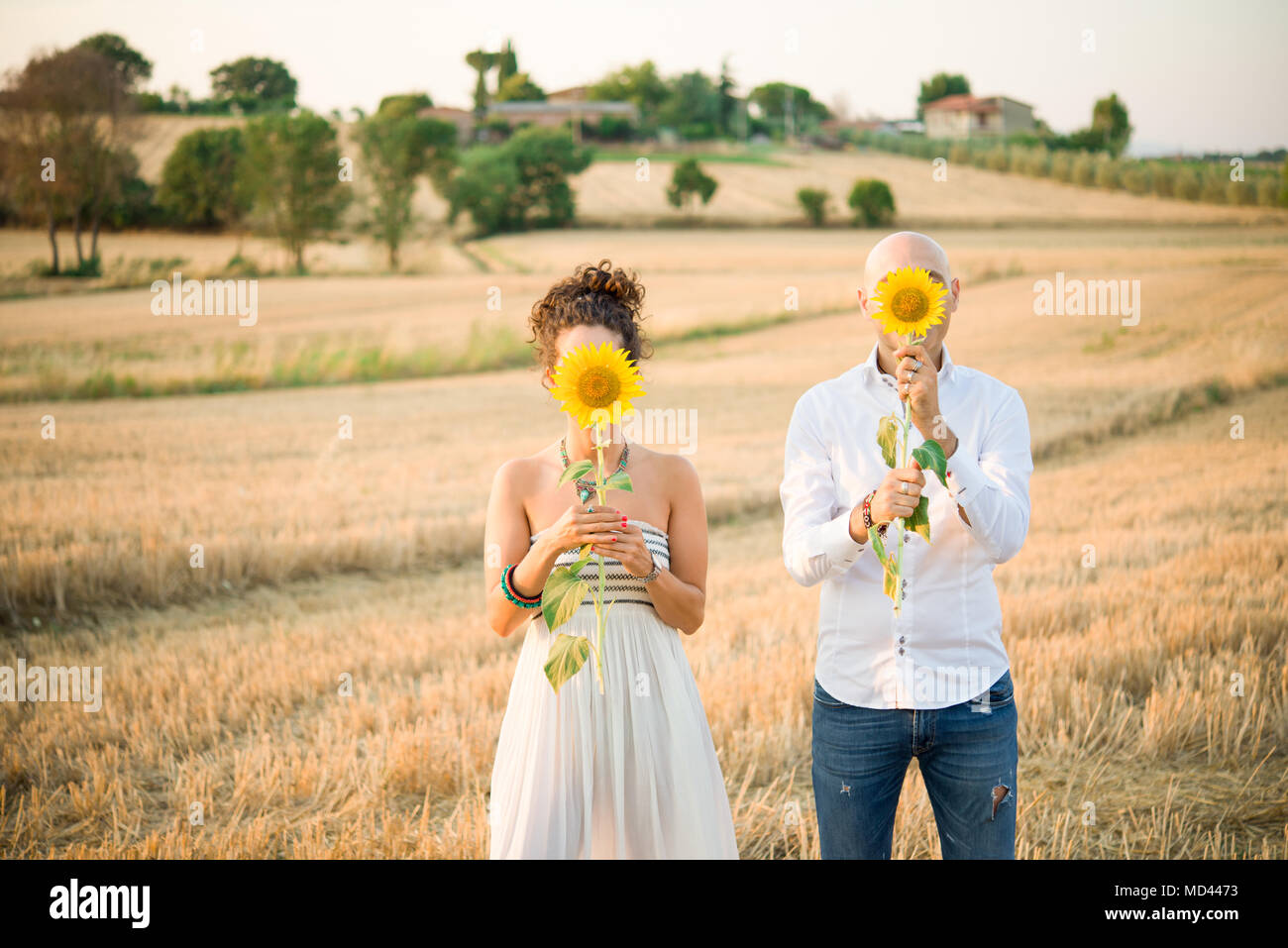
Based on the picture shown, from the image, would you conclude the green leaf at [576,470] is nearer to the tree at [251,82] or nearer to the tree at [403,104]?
the tree at [251,82]

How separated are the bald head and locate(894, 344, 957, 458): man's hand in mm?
206

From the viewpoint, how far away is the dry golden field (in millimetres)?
4375

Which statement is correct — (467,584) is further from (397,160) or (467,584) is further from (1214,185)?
(397,160)

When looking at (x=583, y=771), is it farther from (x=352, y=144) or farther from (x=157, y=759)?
(x=352, y=144)

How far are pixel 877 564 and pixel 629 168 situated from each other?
20337 mm

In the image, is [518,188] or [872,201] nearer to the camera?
[872,201]

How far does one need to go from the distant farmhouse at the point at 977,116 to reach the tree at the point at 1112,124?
2.04 m

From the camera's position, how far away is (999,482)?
250 centimetres

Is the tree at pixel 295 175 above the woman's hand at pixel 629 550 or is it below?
above

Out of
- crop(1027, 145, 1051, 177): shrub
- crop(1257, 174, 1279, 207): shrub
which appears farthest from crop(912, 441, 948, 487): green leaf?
crop(1027, 145, 1051, 177): shrub

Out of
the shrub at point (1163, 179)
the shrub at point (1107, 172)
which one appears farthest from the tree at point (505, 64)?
the shrub at point (1163, 179)

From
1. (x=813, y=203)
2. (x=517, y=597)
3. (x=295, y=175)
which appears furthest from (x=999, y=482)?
(x=813, y=203)

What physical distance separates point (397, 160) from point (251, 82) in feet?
20.2

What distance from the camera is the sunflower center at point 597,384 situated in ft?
8.05
